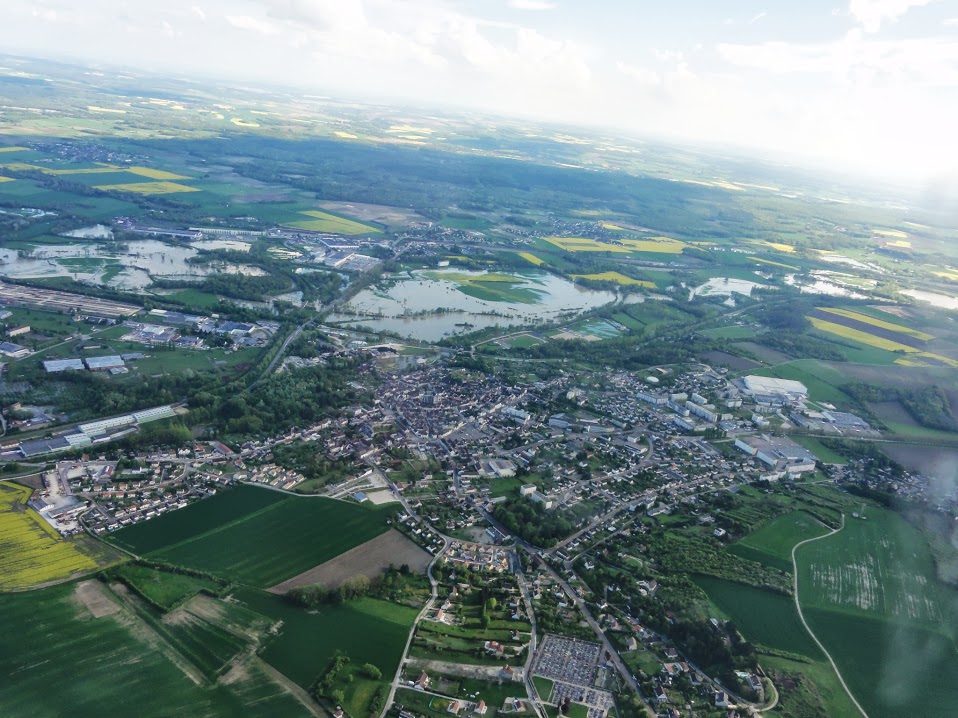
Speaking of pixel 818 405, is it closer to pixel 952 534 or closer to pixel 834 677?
pixel 952 534

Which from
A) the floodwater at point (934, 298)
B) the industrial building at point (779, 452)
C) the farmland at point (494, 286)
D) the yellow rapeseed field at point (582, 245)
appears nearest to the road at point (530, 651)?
the industrial building at point (779, 452)

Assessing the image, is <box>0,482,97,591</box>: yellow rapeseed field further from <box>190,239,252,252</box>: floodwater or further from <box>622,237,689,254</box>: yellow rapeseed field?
<box>622,237,689,254</box>: yellow rapeseed field

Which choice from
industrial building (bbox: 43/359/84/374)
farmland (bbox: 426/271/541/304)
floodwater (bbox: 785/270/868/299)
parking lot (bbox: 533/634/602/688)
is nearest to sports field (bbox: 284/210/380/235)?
farmland (bbox: 426/271/541/304)

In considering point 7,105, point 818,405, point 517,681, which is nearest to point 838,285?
point 818,405

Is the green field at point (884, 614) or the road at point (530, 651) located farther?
the green field at point (884, 614)

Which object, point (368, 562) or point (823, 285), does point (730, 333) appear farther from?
point (368, 562)

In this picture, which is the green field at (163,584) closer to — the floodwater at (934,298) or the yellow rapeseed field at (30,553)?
the yellow rapeseed field at (30,553)

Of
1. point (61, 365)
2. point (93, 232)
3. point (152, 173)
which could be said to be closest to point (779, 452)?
point (61, 365)
